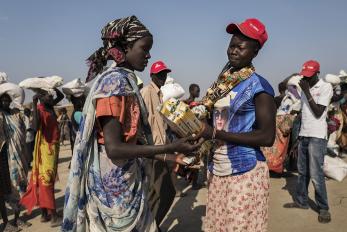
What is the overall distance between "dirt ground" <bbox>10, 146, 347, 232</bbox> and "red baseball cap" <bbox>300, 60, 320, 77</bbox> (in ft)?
6.43

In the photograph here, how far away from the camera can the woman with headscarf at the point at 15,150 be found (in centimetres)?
533

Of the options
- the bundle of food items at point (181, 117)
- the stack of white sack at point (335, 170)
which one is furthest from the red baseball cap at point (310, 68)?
the bundle of food items at point (181, 117)

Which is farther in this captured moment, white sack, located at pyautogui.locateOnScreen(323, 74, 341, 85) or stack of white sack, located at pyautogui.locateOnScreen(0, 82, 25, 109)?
white sack, located at pyautogui.locateOnScreen(323, 74, 341, 85)

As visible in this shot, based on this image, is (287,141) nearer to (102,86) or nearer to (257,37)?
(257,37)

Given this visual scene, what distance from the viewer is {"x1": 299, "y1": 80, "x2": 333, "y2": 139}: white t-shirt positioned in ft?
15.7

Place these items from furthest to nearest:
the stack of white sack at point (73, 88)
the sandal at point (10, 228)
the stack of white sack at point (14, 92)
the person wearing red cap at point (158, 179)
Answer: the stack of white sack at point (73, 88) → the stack of white sack at point (14, 92) → the sandal at point (10, 228) → the person wearing red cap at point (158, 179)

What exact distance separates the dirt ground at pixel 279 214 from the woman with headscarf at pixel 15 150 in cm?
48

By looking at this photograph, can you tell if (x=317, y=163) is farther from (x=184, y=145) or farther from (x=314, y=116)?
(x=184, y=145)

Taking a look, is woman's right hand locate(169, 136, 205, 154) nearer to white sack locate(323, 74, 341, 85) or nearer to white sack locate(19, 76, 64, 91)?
white sack locate(19, 76, 64, 91)

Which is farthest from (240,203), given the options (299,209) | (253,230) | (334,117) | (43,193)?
(334,117)

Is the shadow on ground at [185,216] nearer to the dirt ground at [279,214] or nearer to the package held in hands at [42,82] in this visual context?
the dirt ground at [279,214]

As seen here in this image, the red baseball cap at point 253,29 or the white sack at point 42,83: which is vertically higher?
the red baseball cap at point 253,29

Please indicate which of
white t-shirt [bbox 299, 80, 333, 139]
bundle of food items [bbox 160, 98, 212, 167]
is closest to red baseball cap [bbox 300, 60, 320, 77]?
white t-shirt [bbox 299, 80, 333, 139]

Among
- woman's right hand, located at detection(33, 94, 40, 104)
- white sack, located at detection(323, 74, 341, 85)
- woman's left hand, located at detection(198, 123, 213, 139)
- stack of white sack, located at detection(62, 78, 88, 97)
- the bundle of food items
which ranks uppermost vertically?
the bundle of food items
